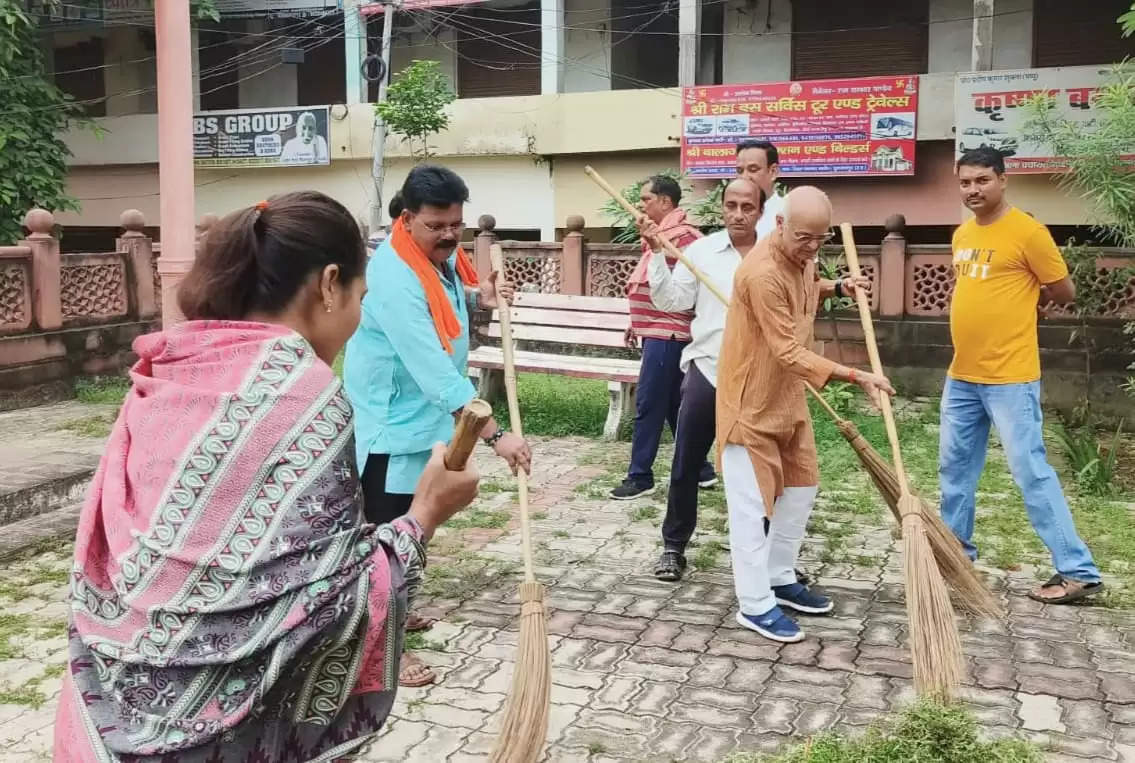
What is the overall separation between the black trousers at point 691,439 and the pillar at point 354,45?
Answer: 45.1 feet

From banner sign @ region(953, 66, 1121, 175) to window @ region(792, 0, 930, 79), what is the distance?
1.64 m

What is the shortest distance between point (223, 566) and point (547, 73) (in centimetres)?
1536

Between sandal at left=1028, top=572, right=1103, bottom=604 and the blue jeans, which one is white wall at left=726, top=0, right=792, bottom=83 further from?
sandal at left=1028, top=572, right=1103, bottom=604

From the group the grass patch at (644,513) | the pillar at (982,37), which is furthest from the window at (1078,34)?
the grass patch at (644,513)

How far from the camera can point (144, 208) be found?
18.8 metres

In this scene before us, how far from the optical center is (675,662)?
3.90 meters

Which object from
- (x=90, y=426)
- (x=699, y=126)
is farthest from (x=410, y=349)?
(x=699, y=126)

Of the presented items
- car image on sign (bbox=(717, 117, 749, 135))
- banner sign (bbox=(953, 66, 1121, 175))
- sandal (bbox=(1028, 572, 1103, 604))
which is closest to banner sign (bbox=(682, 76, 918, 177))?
car image on sign (bbox=(717, 117, 749, 135))

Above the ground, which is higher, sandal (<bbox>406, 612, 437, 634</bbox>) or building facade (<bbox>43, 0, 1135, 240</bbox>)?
building facade (<bbox>43, 0, 1135, 240</bbox>)

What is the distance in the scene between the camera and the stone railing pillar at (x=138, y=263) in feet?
35.1

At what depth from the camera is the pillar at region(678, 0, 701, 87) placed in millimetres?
15164

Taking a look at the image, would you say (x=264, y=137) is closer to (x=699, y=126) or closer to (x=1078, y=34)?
(x=699, y=126)

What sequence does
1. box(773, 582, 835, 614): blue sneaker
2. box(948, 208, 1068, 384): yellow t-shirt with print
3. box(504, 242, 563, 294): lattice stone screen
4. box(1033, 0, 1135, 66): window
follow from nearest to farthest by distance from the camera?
1. box(773, 582, 835, 614): blue sneaker
2. box(948, 208, 1068, 384): yellow t-shirt with print
3. box(504, 242, 563, 294): lattice stone screen
4. box(1033, 0, 1135, 66): window

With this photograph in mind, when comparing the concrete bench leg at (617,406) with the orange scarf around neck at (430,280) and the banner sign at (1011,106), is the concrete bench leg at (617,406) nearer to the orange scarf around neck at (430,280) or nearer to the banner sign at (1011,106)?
the orange scarf around neck at (430,280)
